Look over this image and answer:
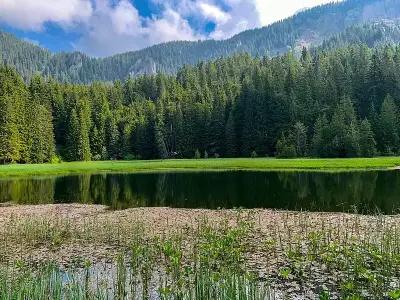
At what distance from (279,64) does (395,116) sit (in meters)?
60.4

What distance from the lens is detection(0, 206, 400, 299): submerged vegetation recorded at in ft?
42.7

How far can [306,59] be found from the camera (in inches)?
7357

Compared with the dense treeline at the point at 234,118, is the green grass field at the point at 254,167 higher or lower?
lower

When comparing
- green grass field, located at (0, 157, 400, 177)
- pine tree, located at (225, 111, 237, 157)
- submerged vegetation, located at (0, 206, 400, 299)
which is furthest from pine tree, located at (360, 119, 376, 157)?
submerged vegetation, located at (0, 206, 400, 299)

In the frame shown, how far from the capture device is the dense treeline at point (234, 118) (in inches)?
4392

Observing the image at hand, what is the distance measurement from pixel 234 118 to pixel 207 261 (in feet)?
431

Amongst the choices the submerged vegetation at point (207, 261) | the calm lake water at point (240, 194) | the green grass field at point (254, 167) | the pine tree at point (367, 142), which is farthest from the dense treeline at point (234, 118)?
the submerged vegetation at point (207, 261)

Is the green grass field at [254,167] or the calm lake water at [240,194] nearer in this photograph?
the calm lake water at [240,194]

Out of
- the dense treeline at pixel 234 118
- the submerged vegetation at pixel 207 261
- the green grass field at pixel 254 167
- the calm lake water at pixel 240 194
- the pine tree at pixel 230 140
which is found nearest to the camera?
the submerged vegetation at pixel 207 261

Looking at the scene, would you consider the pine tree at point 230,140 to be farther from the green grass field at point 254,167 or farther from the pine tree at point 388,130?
the pine tree at point 388,130

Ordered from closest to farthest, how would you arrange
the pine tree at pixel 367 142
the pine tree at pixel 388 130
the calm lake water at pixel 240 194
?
the calm lake water at pixel 240 194 < the pine tree at pixel 367 142 < the pine tree at pixel 388 130

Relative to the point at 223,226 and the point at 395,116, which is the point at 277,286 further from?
the point at 395,116

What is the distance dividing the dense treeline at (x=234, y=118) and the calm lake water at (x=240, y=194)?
2101 inches

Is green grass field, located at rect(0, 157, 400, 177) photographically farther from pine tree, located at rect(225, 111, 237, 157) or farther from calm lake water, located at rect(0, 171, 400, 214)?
pine tree, located at rect(225, 111, 237, 157)
